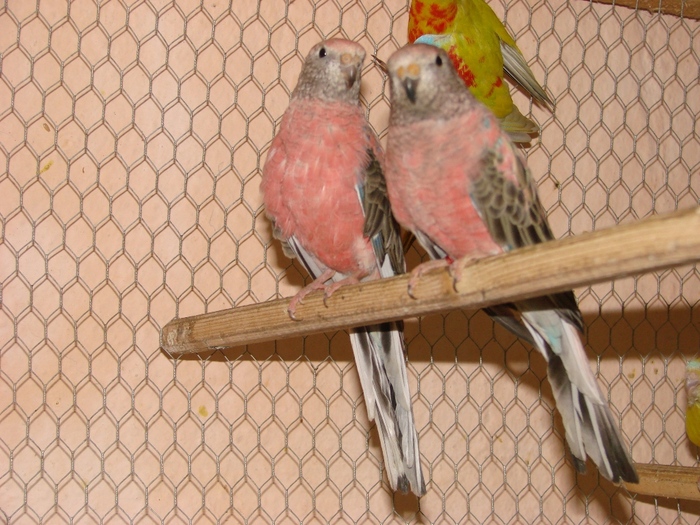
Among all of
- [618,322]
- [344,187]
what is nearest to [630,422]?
[618,322]

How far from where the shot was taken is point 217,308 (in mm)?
1944

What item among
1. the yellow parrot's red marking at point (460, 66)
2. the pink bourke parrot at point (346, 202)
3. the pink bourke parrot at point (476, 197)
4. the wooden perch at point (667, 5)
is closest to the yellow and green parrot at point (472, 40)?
the yellow parrot's red marking at point (460, 66)

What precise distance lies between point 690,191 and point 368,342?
1.44 metres

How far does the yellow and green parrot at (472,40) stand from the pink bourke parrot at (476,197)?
1.64ft

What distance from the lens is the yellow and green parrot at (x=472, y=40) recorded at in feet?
6.19

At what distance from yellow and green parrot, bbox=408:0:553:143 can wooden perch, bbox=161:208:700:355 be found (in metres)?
0.82

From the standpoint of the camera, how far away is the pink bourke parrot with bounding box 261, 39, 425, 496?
1.56 m

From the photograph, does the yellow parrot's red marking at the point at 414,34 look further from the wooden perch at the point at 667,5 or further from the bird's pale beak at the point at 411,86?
the wooden perch at the point at 667,5

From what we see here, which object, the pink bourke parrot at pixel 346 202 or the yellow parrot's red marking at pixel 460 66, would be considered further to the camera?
the yellow parrot's red marking at pixel 460 66

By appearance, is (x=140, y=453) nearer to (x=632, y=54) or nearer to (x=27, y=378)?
(x=27, y=378)

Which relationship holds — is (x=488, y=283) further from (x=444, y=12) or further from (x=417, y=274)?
(x=444, y=12)

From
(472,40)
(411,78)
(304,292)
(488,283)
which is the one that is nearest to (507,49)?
A: (472,40)

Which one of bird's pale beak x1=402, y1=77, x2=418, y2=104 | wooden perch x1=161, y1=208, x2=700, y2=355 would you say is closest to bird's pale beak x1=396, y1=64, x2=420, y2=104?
bird's pale beak x1=402, y1=77, x2=418, y2=104

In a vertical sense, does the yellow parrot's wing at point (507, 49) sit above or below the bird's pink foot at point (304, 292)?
above
